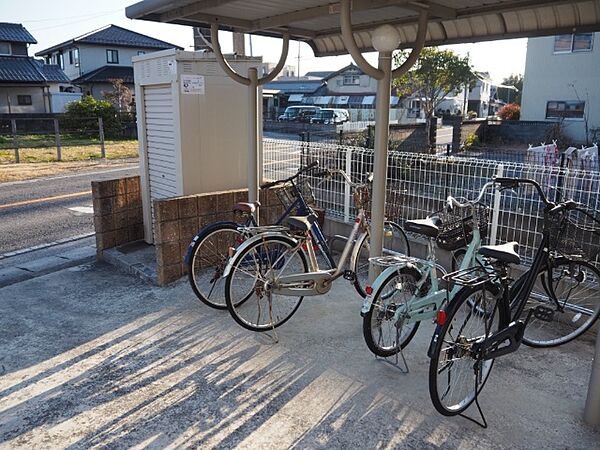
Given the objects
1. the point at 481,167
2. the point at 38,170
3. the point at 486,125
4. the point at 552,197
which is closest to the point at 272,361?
the point at 481,167

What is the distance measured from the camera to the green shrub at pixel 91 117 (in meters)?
20.9

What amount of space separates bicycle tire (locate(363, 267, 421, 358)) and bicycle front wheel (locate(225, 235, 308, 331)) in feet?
2.70

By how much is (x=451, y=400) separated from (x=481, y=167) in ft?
8.02

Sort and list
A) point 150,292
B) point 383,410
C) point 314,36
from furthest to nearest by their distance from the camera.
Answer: point 314,36 → point 150,292 → point 383,410

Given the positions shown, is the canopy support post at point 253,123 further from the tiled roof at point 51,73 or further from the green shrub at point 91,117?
the tiled roof at point 51,73

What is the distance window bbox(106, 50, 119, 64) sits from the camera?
113 feet

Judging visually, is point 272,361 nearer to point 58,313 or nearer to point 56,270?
point 58,313

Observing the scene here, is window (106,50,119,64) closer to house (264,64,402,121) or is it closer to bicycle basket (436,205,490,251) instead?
house (264,64,402,121)

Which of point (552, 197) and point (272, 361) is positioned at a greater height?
point (552, 197)

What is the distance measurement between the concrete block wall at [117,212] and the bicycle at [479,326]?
3.95 m

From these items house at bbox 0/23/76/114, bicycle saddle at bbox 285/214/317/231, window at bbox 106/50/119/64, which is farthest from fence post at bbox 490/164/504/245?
window at bbox 106/50/119/64

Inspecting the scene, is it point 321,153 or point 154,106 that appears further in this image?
point 321,153

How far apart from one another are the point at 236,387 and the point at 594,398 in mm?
2031

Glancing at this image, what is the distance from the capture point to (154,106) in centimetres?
556
